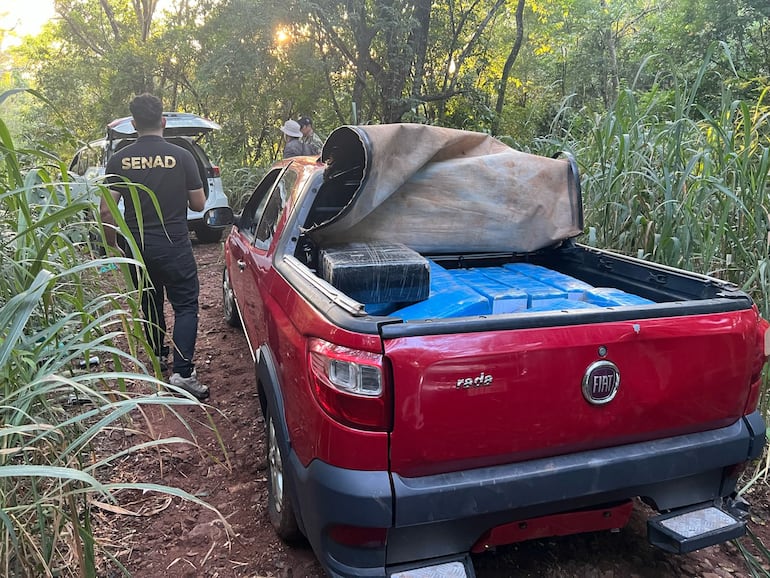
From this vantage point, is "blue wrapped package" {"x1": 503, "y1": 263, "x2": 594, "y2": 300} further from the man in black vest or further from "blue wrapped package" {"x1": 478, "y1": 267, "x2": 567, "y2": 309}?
the man in black vest

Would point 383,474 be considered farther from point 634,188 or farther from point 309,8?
point 309,8

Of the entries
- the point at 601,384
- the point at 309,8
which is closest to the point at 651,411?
the point at 601,384

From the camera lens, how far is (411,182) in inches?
128

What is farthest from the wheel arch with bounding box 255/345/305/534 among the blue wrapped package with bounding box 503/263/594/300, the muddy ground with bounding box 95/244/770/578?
the blue wrapped package with bounding box 503/263/594/300

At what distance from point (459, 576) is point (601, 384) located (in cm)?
79

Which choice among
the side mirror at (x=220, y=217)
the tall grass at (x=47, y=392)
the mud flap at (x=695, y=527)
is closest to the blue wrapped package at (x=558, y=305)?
the mud flap at (x=695, y=527)

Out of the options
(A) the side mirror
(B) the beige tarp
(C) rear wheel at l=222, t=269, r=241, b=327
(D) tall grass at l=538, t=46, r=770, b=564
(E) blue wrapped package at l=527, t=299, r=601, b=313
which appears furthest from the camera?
(C) rear wheel at l=222, t=269, r=241, b=327

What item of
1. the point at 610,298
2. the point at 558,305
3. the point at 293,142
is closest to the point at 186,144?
the point at 293,142

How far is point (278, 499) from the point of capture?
2.55m

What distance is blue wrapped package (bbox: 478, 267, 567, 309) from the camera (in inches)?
101

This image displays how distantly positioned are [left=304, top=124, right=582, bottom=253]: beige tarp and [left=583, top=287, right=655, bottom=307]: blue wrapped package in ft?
2.90

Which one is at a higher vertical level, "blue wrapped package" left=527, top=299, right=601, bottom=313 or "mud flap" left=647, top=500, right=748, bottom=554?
"blue wrapped package" left=527, top=299, right=601, bottom=313

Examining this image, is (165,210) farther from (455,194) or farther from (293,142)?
(293,142)

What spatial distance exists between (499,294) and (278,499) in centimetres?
137
